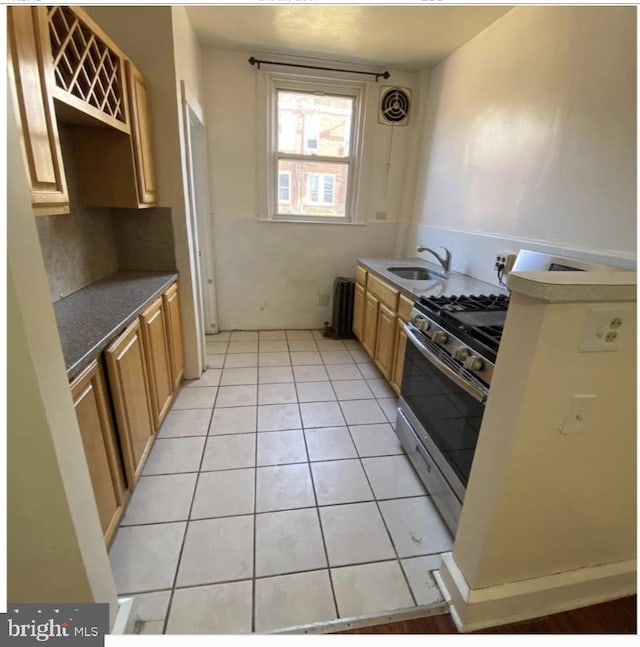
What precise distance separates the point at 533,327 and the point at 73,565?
1.36 m

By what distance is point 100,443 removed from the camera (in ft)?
4.26

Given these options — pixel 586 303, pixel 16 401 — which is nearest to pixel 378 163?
pixel 586 303

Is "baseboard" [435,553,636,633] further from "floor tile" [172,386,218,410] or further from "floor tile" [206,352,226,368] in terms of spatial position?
"floor tile" [206,352,226,368]

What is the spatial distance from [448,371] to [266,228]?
8.36ft

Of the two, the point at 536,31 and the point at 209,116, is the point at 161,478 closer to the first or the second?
the point at 209,116

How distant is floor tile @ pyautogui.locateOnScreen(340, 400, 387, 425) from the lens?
2.32 m

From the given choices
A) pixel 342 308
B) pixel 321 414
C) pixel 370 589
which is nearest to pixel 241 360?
pixel 321 414

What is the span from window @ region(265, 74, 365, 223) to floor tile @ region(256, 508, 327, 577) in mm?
2746

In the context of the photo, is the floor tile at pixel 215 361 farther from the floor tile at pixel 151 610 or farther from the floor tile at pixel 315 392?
the floor tile at pixel 151 610

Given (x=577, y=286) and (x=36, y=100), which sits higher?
(x=36, y=100)

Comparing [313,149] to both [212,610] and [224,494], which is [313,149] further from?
[212,610]

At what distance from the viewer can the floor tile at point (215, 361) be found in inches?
118

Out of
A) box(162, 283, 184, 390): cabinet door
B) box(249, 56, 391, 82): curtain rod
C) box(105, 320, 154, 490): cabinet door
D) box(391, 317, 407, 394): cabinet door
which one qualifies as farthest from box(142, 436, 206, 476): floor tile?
box(249, 56, 391, 82): curtain rod

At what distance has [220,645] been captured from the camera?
1.07 metres
